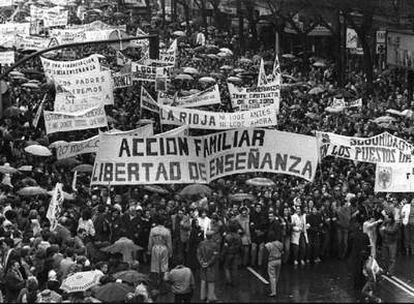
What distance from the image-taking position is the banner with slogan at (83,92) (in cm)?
2867

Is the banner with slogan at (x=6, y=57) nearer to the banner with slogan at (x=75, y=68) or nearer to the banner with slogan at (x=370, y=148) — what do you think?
the banner with slogan at (x=75, y=68)

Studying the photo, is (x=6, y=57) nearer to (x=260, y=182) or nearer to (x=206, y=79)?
(x=206, y=79)

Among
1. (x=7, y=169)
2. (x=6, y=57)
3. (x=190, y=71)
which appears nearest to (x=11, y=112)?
(x=6, y=57)

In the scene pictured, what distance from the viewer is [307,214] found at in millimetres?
21188

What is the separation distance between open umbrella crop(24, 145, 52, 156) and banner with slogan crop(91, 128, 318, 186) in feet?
17.2

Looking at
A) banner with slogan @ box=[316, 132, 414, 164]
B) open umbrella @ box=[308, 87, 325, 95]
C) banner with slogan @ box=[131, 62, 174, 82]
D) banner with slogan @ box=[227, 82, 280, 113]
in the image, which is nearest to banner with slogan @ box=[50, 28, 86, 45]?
banner with slogan @ box=[131, 62, 174, 82]

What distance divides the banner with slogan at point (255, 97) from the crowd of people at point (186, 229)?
1.75 metres

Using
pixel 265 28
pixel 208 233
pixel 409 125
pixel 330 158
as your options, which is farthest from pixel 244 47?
pixel 208 233

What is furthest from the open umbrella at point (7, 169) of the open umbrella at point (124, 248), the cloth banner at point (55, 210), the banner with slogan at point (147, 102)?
the open umbrella at point (124, 248)

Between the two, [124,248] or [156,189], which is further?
[156,189]

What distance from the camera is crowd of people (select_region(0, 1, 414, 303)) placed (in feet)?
55.9

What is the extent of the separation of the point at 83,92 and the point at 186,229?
989 cm

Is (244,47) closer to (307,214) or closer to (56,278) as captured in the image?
(307,214)

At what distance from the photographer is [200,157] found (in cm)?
2077
